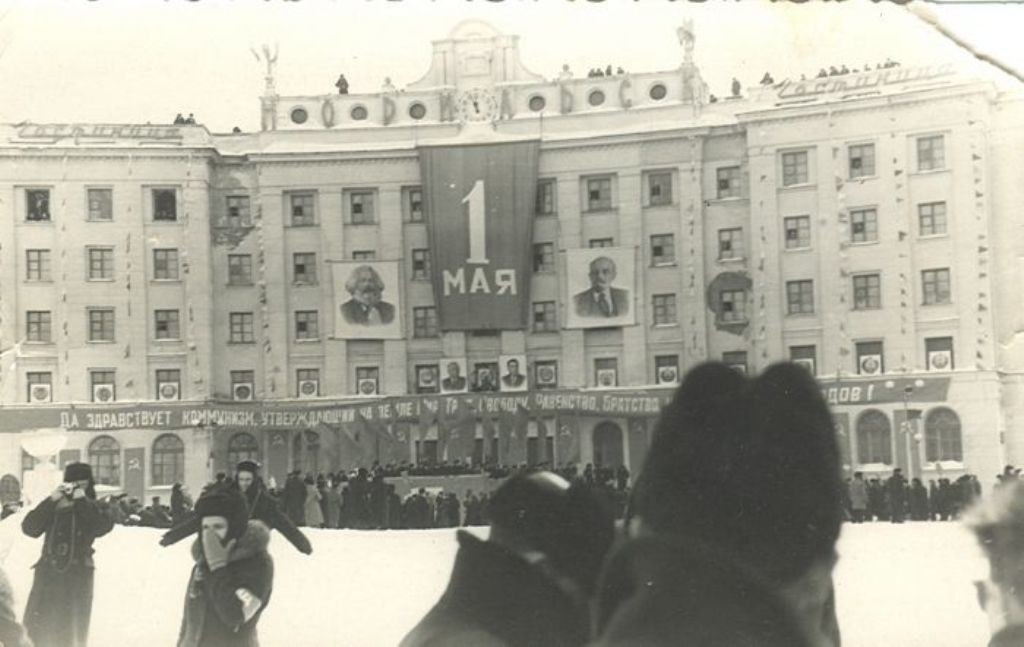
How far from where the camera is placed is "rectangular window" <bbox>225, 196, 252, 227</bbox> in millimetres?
4684

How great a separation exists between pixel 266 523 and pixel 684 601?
134 cm

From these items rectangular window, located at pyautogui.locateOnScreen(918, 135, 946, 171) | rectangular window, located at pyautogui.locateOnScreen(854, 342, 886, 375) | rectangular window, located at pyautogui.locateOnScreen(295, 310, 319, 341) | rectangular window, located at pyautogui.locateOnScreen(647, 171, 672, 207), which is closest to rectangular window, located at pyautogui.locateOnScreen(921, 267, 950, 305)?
rectangular window, located at pyautogui.locateOnScreen(854, 342, 886, 375)

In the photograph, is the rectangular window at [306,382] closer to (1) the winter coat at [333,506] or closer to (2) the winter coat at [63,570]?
(1) the winter coat at [333,506]

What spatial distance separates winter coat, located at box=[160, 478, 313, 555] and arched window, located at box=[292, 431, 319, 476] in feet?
0.50

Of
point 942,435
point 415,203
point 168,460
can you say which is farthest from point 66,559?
point 942,435

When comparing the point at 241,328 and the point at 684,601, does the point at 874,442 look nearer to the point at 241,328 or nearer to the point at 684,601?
the point at 684,601

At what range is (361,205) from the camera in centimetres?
470

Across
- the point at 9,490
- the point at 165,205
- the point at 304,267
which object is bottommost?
the point at 9,490

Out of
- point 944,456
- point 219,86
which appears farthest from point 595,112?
point 944,456

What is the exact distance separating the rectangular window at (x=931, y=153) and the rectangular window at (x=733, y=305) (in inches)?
28.1

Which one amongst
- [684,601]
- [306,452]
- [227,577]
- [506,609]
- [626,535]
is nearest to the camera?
[684,601]

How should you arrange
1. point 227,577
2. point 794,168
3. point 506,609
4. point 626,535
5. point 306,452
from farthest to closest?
point 794,168 < point 306,452 < point 227,577 < point 626,535 < point 506,609

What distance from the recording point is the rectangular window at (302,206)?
469 cm

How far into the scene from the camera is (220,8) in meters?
4.77
